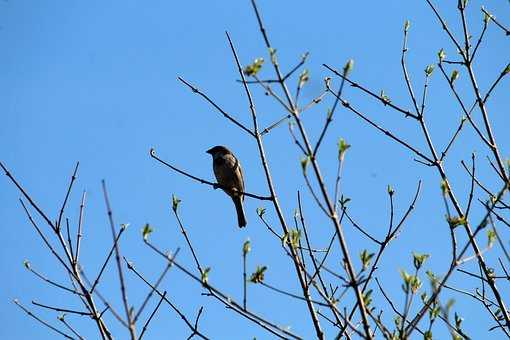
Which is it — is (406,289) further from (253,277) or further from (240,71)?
(240,71)

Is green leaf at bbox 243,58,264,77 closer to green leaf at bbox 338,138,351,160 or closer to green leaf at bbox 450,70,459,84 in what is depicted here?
green leaf at bbox 338,138,351,160

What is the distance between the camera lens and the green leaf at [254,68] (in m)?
4.17

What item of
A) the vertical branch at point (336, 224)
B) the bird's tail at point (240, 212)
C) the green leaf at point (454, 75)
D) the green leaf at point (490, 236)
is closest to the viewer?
the vertical branch at point (336, 224)

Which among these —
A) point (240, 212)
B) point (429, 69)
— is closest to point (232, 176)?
point (240, 212)

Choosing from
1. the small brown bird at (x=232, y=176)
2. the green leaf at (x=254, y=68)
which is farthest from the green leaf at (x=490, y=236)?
the small brown bird at (x=232, y=176)

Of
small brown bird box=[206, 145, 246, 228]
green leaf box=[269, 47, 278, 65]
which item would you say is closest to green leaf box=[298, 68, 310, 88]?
green leaf box=[269, 47, 278, 65]

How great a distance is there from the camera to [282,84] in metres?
3.80

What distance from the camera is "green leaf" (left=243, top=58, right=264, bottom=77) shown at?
4.17 meters

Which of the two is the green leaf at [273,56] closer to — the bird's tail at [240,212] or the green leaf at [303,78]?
the green leaf at [303,78]

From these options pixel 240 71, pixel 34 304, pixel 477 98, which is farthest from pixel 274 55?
pixel 34 304

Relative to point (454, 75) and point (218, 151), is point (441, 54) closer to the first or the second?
point (454, 75)

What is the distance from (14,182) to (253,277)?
5.05 feet

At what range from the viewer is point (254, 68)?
4.20 m

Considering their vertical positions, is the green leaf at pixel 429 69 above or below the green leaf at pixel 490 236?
above
